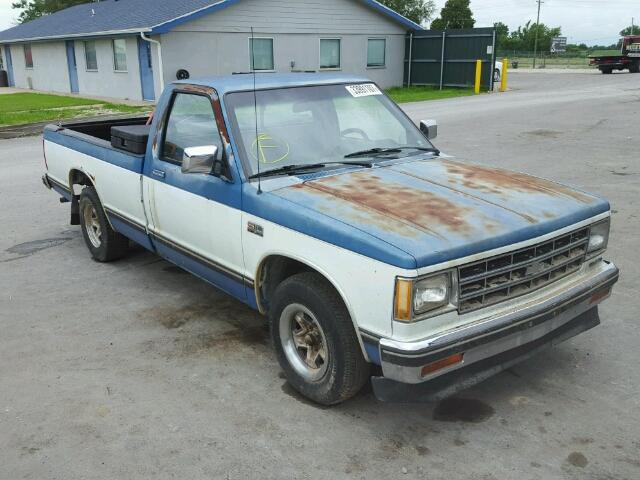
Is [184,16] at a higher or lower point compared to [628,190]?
higher

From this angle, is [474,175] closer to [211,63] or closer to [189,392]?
[189,392]

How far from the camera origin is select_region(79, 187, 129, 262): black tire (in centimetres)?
618

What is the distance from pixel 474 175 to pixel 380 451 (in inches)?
74.9

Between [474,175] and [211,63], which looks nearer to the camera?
[474,175]

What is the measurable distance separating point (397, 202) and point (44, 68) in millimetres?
33841

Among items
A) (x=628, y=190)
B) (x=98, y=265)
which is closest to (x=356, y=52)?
(x=628, y=190)

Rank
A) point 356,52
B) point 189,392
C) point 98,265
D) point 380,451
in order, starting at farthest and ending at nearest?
point 356,52 < point 98,265 < point 189,392 < point 380,451

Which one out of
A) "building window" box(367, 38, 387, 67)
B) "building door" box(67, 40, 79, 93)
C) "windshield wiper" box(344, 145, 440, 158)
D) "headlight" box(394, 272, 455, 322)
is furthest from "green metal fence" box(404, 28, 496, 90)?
"headlight" box(394, 272, 455, 322)

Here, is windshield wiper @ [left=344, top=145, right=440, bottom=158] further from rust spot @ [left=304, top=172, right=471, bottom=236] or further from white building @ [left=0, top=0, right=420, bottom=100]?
white building @ [left=0, top=0, right=420, bottom=100]

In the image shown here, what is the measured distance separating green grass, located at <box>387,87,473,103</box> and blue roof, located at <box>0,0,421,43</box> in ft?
10.7

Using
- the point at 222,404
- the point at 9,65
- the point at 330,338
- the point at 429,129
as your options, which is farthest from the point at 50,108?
the point at 330,338

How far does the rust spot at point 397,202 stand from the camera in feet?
10.9

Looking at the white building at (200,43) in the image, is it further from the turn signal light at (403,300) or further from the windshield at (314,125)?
the turn signal light at (403,300)

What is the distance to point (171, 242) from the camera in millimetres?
4934
